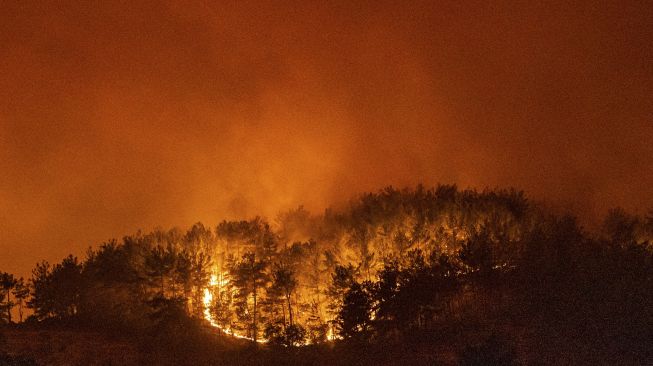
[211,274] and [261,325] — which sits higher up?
[211,274]

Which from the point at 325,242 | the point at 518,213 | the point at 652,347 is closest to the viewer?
the point at 652,347

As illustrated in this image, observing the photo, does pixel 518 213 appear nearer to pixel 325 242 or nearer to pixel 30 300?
pixel 325 242

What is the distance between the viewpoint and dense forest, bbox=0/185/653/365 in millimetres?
39031

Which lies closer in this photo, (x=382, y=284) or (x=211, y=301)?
(x=382, y=284)

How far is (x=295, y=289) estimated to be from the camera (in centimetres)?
5428

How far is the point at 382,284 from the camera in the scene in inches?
1636

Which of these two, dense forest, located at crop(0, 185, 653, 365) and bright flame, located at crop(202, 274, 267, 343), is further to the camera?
bright flame, located at crop(202, 274, 267, 343)

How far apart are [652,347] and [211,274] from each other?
1398 inches

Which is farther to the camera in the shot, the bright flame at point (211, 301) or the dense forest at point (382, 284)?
the bright flame at point (211, 301)

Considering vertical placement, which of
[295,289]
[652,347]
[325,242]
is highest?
[325,242]

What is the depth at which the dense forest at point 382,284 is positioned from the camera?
39031mm

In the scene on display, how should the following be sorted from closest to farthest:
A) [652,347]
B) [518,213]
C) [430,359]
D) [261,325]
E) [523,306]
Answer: [652,347] < [430,359] < [523,306] < [261,325] < [518,213]

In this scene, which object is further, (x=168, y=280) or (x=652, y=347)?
(x=168, y=280)

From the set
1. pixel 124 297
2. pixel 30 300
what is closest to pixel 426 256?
pixel 124 297
